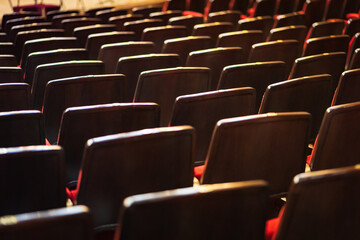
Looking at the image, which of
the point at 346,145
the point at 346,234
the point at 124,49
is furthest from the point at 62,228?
the point at 124,49

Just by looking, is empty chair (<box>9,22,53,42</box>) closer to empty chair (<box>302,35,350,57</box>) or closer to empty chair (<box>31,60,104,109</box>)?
empty chair (<box>31,60,104,109</box>)

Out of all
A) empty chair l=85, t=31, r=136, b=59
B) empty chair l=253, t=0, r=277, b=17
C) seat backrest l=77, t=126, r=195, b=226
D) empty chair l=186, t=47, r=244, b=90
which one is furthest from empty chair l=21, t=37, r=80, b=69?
empty chair l=253, t=0, r=277, b=17

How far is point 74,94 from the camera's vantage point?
218cm

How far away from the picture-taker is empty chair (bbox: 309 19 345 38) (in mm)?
3760

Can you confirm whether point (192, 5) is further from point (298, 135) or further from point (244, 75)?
point (298, 135)

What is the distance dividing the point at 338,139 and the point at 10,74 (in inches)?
59.4

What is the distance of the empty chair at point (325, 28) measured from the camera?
376cm

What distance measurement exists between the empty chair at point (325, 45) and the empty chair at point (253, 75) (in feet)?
2.08

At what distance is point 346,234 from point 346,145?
0.59 m

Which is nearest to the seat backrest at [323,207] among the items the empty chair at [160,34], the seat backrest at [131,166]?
the seat backrest at [131,166]

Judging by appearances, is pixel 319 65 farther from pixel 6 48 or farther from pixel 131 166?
pixel 6 48

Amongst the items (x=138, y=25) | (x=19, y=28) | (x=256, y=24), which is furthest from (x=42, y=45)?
(x=256, y=24)

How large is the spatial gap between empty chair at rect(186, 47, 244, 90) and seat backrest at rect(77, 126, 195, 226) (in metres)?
1.30

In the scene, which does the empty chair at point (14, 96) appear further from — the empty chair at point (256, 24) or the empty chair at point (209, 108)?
the empty chair at point (256, 24)
